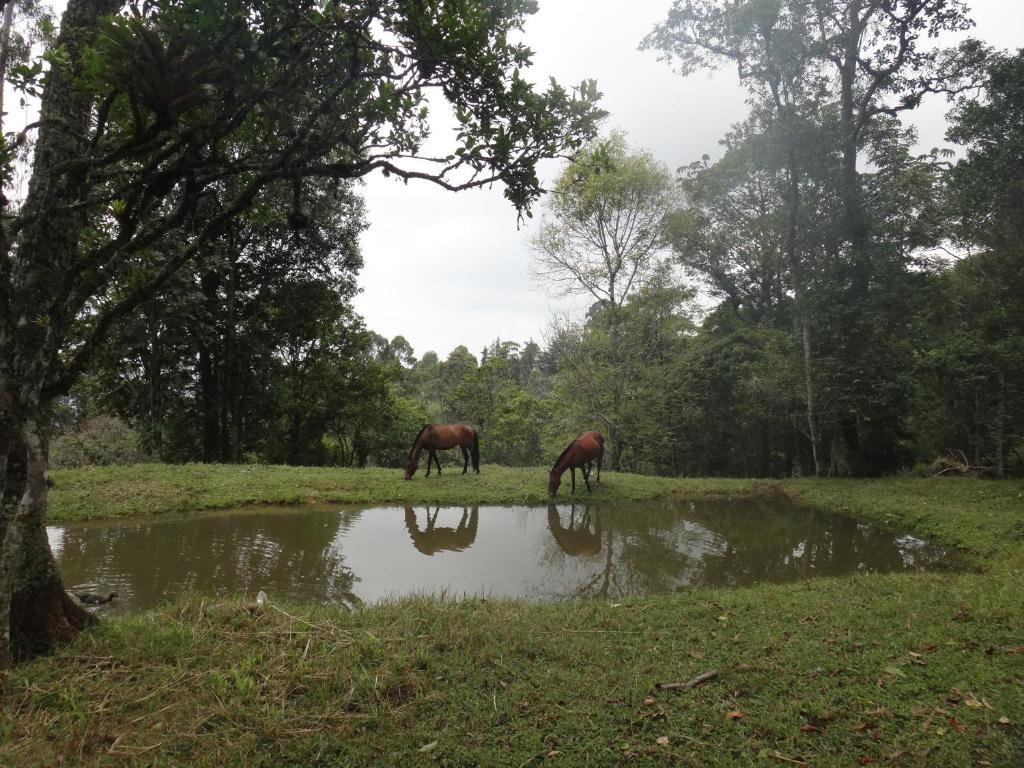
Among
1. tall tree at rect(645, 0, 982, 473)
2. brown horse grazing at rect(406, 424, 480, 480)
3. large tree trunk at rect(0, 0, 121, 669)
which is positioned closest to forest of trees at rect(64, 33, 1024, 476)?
tall tree at rect(645, 0, 982, 473)

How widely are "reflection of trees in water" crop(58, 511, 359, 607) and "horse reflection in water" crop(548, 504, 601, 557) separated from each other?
355 cm

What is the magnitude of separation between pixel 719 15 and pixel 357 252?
43.6 ft

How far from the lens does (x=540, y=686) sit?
3.66 metres

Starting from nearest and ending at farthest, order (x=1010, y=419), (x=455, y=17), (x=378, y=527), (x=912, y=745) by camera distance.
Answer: (x=912, y=745) < (x=455, y=17) < (x=378, y=527) < (x=1010, y=419)

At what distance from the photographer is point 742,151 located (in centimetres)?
1795

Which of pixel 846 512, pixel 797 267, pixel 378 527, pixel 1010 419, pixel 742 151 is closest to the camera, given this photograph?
pixel 378 527

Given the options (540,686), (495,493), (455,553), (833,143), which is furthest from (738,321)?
(540,686)

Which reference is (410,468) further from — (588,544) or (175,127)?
(175,127)

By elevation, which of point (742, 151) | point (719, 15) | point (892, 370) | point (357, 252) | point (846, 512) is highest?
point (719, 15)

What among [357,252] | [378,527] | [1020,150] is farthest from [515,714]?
[357,252]

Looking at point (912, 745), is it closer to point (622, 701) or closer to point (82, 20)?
point (622, 701)

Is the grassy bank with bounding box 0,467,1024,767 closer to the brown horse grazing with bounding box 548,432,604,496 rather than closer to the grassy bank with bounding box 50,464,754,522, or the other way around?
the grassy bank with bounding box 50,464,754,522

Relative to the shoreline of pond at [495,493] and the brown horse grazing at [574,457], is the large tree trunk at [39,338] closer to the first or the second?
the shoreline of pond at [495,493]

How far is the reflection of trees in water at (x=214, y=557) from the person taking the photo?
6.03 meters
